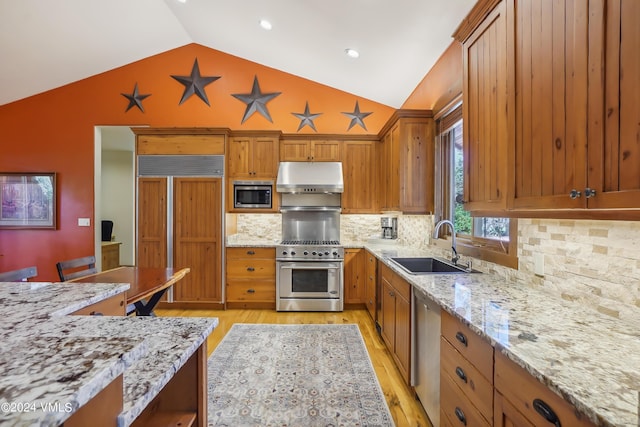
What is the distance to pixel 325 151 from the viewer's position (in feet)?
13.7

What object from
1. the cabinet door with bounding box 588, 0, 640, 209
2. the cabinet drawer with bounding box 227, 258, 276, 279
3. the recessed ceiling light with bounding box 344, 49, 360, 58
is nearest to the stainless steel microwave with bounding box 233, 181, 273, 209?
the cabinet drawer with bounding box 227, 258, 276, 279

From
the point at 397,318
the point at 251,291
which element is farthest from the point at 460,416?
the point at 251,291

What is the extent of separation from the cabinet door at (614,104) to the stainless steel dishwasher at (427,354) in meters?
1.00

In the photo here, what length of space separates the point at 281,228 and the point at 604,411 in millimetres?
3925

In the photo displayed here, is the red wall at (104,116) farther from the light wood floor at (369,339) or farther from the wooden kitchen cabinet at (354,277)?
the light wood floor at (369,339)

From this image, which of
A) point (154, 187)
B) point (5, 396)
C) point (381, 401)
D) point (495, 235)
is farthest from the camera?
point (154, 187)

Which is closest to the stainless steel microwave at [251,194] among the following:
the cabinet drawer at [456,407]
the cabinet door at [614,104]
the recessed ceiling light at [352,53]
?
the recessed ceiling light at [352,53]

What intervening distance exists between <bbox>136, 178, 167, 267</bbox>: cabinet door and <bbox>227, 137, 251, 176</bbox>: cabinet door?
3.14 ft

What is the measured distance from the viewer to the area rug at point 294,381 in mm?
1869

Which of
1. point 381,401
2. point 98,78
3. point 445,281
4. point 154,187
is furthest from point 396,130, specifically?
point 98,78

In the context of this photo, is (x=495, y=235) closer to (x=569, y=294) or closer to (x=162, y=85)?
(x=569, y=294)

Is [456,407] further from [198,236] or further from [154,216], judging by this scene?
[154,216]

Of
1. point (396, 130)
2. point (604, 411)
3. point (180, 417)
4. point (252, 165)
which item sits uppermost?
point (396, 130)

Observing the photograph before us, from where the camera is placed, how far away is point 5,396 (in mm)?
424
